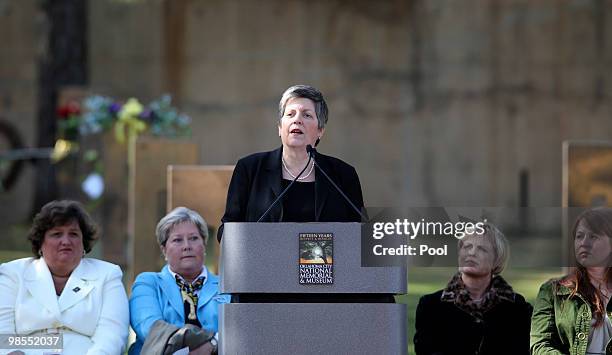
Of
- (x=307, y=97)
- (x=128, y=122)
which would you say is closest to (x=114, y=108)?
(x=128, y=122)

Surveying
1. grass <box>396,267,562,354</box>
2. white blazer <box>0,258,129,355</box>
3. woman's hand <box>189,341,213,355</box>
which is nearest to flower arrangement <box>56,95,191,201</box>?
grass <box>396,267,562,354</box>

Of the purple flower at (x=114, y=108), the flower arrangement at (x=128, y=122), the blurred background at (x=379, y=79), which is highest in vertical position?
the blurred background at (x=379, y=79)

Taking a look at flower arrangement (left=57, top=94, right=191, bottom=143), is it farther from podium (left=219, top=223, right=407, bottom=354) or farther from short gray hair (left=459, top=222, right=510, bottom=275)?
podium (left=219, top=223, right=407, bottom=354)

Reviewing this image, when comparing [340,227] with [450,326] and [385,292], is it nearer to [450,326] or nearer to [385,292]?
[385,292]

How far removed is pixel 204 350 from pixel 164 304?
47 centimetres

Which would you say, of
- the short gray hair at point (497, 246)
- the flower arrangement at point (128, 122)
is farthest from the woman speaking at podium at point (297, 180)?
the flower arrangement at point (128, 122)

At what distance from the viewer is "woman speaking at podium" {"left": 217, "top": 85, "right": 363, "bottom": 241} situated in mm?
4531

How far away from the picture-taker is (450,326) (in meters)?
4.86

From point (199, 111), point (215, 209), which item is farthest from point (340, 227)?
point (199, 111)

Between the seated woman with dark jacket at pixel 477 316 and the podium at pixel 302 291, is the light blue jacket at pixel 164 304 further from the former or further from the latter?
the podium at pixel 302 291

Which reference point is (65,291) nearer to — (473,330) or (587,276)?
(473,330)

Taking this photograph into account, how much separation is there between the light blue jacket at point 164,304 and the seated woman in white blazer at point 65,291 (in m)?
0.06

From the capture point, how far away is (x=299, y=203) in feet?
15.1

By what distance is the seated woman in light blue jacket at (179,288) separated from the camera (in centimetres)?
516
